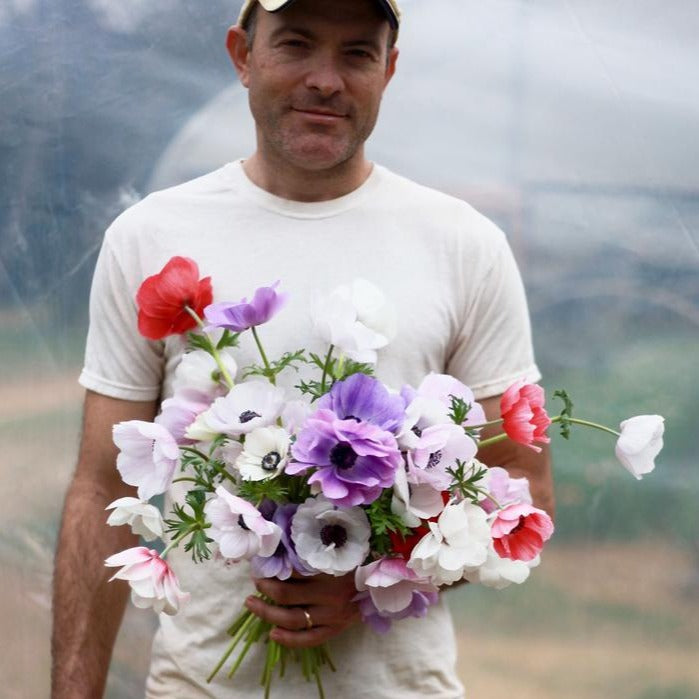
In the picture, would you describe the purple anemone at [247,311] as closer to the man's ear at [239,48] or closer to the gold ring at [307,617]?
the gold ring at [307,617]

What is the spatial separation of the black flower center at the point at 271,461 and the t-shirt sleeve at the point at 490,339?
49cm

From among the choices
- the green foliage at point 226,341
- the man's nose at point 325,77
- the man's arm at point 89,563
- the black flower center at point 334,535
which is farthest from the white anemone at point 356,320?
the man's arm at point 89,563

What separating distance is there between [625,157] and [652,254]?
0.63ft

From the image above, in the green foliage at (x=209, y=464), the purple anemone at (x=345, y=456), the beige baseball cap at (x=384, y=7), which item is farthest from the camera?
the beige baseball cap at (x=384, y=7)

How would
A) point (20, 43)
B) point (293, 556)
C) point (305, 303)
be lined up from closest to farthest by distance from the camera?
point (293, 556) → point (305, 303) → point (20, 43)

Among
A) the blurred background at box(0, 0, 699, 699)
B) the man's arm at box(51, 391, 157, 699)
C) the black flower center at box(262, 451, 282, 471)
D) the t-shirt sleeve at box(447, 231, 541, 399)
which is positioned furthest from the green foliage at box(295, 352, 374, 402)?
the blurred background at box(0, 0, 699, 699)

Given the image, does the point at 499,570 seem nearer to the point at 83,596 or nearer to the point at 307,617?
the point at 307,617

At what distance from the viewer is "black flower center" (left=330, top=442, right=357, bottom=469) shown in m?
1.48

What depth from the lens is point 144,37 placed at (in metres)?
2.52

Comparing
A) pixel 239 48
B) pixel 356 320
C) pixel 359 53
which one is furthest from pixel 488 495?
pixel 239 48

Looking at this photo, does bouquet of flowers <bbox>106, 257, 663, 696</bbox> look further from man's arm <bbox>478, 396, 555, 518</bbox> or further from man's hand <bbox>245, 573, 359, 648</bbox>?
man's arm <bbox>478, 396, 555, 518</bbox>

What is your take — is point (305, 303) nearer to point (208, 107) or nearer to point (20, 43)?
point (208, 107)

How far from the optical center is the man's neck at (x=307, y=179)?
6.37 feet

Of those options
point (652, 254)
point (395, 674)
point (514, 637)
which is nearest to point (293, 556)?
point (395, 674)
